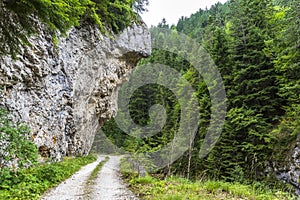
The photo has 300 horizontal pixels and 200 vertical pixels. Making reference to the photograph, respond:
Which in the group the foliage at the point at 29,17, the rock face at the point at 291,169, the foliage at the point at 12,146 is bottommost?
the rock face at the point at 291,169

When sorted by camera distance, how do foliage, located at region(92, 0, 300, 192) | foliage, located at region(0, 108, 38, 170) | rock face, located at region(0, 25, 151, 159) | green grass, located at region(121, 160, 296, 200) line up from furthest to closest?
foliage, located at region(92, 0, 300, 192)
rock face, located at region(0, 25, 151, 159)
foliage, located at region(0, 108, 38, 170)
green grass, located at region(121, 160, 296, 200)

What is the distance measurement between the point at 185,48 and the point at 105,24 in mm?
23512

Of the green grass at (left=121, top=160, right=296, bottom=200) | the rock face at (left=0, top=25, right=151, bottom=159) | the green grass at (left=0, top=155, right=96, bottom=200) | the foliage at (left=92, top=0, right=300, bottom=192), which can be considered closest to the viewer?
the green grass at (left=121, top=160, right=296, bottom=200)

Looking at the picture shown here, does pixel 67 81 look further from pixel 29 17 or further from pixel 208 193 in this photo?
pixel 208 193

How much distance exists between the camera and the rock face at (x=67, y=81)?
374 inches

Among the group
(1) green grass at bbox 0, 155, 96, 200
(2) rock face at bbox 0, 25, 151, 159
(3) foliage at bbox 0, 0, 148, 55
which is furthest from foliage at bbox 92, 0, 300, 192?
(3) foliage at bbox 0, 0, 148, 55

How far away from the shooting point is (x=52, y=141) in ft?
40.1

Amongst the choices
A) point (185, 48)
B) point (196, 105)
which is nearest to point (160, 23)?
point (185, 48)

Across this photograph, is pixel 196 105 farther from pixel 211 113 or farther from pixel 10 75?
pixel 10 75

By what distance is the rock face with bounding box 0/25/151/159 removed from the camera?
950 cm

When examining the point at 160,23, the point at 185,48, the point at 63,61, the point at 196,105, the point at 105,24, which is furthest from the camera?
the point at 160,23

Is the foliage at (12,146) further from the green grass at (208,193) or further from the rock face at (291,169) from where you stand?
the rock face at (291,169)

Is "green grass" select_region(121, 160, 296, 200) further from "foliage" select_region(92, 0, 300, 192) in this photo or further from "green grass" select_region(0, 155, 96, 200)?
"foliage" select_region(92, 0, 300, 192)

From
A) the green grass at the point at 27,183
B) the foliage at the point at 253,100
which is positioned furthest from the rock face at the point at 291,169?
the green grass at the point at 27,183
